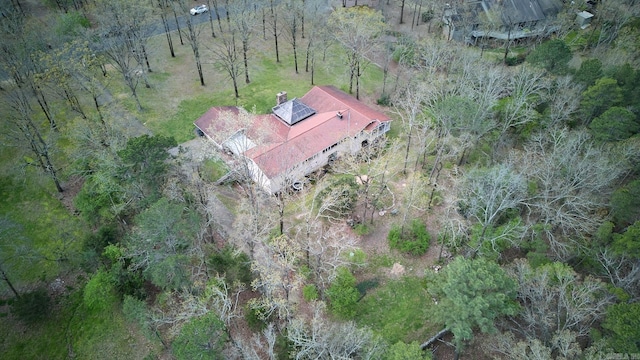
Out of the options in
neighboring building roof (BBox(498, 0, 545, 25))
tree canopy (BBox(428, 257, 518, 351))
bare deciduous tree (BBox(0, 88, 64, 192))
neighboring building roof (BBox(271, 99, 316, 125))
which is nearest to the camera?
tree canopy (BBox(428, 257, 518, 351))

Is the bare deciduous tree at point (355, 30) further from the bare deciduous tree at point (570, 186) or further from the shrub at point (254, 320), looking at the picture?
the shrub at point (254, 320)

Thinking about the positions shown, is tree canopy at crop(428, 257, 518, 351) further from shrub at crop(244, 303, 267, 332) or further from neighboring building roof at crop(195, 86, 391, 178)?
neighboring building roof at crop(195, 86, 391, 178)

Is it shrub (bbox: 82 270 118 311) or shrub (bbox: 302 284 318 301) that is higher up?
shrub (bbox: 82 270 118 311)

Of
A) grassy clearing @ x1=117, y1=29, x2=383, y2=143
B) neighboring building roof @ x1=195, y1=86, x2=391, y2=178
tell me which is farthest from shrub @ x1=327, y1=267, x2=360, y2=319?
grassy clearing @ x1=117, y1=29, x2=383, y2=143

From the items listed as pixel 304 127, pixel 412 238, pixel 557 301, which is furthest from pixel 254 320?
pixel 557 301

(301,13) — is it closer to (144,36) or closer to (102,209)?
(144,36)
